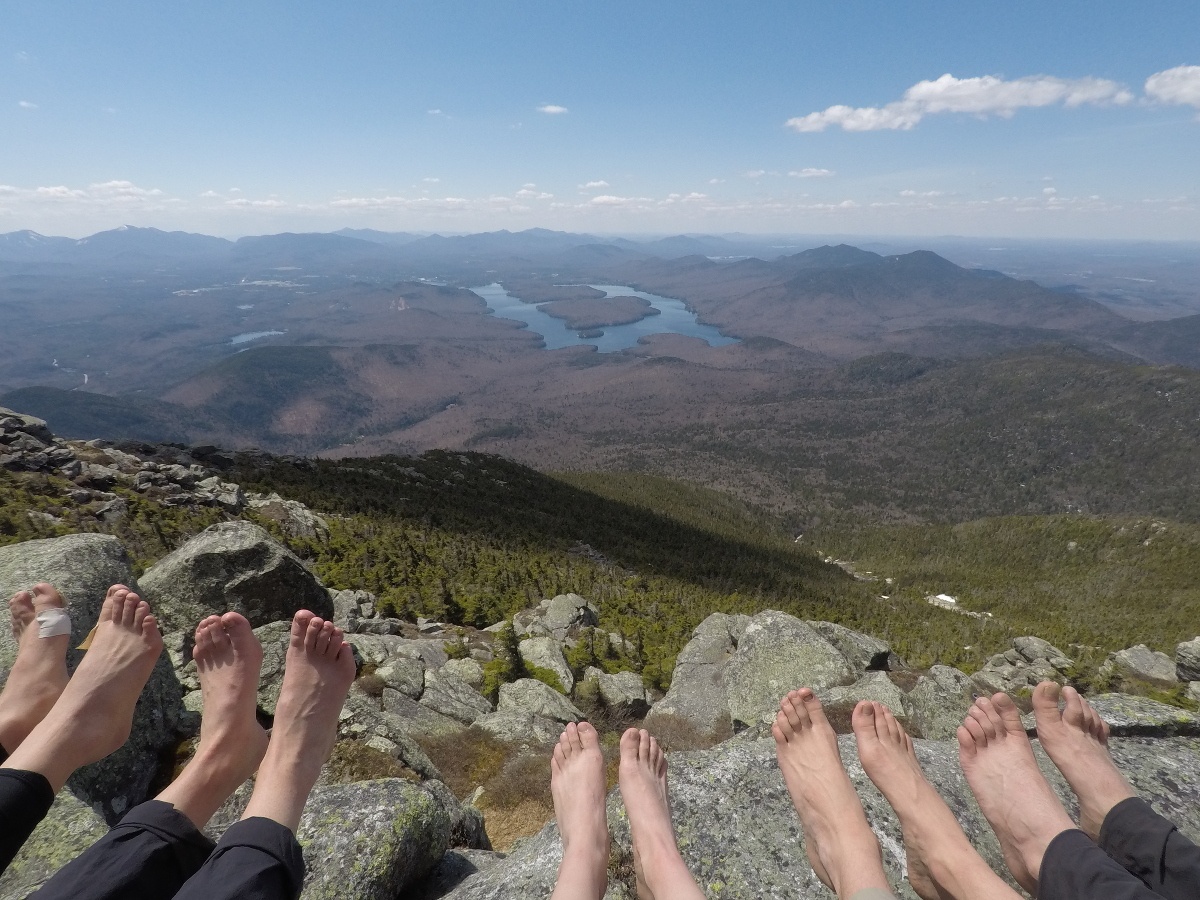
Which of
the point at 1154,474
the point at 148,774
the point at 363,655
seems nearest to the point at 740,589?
the point at 363,655

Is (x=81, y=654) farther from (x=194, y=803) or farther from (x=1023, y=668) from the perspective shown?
(x=1023, y=668)

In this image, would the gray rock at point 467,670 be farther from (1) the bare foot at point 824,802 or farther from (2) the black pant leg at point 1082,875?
(2) the black pant leg at point 1082,875

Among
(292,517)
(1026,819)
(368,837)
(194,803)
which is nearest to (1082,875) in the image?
(1026,819)

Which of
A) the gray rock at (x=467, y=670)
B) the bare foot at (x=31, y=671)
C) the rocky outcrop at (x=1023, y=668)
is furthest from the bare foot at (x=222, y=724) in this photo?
the rocky outcrop at (x=1023, y=668)

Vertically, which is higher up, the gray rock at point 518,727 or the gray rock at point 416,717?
the gray rock at point 416,717

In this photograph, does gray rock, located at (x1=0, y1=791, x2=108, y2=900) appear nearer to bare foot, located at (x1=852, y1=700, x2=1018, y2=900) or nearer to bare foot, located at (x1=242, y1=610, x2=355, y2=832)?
bare foot, located at (x1=242, y1=610, x2=355, y2=832)

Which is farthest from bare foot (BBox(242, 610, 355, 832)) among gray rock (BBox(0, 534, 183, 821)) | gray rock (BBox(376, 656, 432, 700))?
gray rock (BBox(376, 656, 432, 700))

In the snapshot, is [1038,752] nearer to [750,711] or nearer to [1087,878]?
[1087,878]
